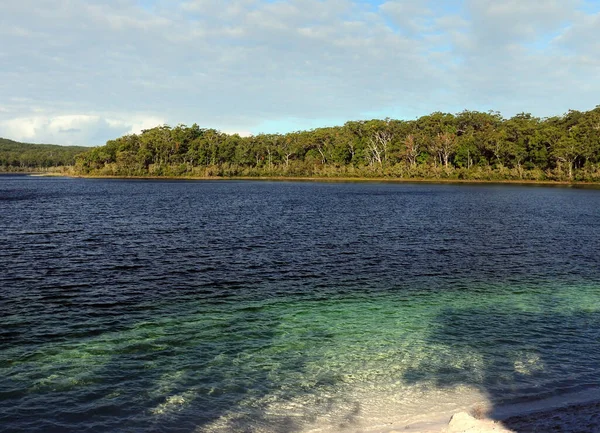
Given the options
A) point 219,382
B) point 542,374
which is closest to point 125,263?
point 219,382

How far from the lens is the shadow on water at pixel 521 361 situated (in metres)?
13.4

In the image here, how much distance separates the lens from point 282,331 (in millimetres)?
20609

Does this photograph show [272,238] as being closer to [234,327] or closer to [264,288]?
[264,288]

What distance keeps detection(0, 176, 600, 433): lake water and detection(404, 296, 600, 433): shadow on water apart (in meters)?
0.09

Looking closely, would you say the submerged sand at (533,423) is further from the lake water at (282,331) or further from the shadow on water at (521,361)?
the lake water at (282,331)

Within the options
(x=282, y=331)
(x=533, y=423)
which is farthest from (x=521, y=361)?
(x=282, y=331)

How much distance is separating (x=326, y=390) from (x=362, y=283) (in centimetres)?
1479

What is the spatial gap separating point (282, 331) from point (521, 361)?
9.77m

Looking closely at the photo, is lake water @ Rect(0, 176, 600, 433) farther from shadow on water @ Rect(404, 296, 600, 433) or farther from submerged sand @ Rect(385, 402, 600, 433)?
submerged sand @ Rect(385, 402, 600, 433)

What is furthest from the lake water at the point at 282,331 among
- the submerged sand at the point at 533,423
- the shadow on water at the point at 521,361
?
the submerged sand at the point at 533,423

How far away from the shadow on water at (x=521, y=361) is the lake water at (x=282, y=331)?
9 cm

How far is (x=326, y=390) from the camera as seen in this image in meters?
15.1

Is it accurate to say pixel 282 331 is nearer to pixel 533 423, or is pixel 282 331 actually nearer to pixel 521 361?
pixel 521 361

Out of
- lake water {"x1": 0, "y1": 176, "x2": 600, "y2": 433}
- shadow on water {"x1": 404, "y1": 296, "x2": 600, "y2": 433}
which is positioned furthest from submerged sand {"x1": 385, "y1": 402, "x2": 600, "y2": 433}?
lake water {"x1": 0, "y1": 176, "x2": 600, "y2": 433}
